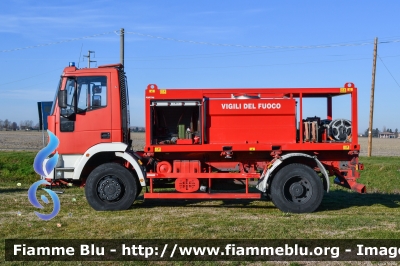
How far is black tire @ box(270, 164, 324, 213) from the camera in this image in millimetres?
11023

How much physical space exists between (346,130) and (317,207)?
1810 millimetres

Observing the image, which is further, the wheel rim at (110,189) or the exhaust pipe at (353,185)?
the wheel rim at (110,189)

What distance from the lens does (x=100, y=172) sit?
1118cm

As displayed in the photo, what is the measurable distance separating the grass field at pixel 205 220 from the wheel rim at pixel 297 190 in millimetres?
465

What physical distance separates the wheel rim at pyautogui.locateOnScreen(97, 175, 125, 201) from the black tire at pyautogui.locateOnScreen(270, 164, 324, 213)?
3320 millimetres

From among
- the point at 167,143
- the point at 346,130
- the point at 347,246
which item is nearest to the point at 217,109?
the point at 167,143

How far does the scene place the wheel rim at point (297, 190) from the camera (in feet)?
36.3

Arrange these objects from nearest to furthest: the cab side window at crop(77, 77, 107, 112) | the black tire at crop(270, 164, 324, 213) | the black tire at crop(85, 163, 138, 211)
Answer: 1. the black tire at crop(270, 164, 324, 213)
2. the black tire at crop(85, 163, 138, 211)
3. the cab side window at crop(77, 77, 107, 112)

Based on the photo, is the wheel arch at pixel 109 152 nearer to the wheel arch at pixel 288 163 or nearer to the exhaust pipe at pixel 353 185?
the wheel arch at pixel 288 163

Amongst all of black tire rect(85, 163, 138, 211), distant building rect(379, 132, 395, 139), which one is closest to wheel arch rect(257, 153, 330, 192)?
black tire rect(85, 163, 138, 211)
